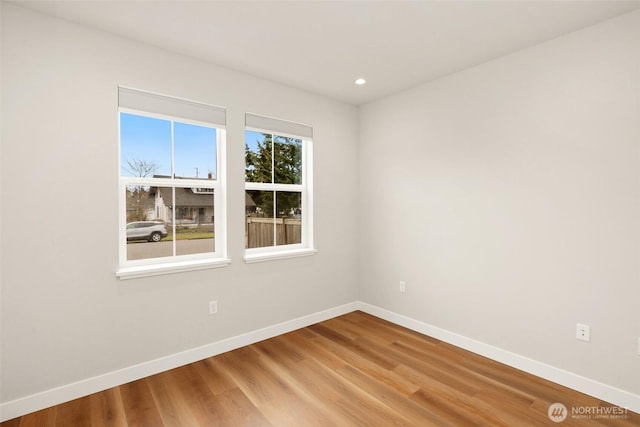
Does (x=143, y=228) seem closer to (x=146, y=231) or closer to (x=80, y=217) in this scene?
(x=146, y=231)

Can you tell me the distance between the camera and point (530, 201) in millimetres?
2545

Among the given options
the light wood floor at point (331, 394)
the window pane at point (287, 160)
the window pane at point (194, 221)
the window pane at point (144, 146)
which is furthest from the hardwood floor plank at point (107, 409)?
the window pane at point (287, 160)

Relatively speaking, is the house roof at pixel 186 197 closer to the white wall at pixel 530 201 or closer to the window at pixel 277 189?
the window at pixel 277 189

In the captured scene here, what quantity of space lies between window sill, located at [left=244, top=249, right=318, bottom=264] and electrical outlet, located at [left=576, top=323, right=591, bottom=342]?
2.34 m

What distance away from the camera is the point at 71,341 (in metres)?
2.20

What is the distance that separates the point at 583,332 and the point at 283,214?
273 centimetres

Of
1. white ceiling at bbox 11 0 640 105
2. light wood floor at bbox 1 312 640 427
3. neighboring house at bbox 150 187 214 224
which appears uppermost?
white ceiling at bbox 11 0 640 105

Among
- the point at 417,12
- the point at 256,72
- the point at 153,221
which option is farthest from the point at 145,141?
the point at 417,12

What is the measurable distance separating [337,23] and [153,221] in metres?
2.10

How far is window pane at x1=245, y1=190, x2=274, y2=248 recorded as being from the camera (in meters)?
3.21

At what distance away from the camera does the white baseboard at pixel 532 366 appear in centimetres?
212

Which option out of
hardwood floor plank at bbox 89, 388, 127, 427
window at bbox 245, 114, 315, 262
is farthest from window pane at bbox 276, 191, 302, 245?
hardwood floor plank at bbox 89, 388, 127, 427

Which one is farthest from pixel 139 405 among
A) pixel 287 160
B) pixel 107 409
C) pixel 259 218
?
pixel 287 160

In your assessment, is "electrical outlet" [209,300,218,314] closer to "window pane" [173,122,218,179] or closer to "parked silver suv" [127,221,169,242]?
"parked silver suv" [127,221,169,242]
